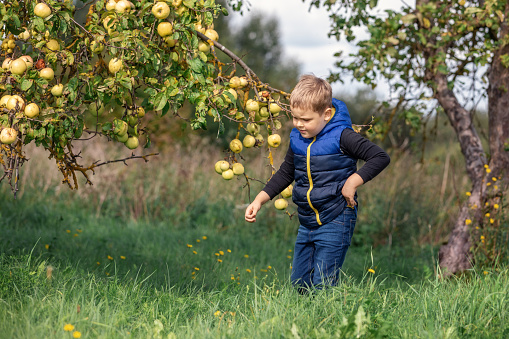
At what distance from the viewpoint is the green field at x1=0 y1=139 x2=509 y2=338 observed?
8.61 ft

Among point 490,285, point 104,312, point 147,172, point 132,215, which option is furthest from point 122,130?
point 147,172

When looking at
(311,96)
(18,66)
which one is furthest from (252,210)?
(18,66)

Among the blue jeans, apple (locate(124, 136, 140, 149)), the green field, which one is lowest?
the green field

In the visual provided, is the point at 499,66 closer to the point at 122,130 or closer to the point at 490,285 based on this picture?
the point at 490,285

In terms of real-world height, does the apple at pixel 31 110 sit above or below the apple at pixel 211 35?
below

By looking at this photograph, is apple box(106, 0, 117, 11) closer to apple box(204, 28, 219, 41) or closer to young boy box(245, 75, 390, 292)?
apple box(204, 28, 219, 41)

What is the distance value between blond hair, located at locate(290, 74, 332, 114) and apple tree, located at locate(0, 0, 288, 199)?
0.16m

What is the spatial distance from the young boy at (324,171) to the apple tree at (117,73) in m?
0.26

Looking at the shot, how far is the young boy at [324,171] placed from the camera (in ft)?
9.71

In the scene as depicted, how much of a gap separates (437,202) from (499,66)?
8.42 feet

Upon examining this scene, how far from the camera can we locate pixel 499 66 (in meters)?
4.91

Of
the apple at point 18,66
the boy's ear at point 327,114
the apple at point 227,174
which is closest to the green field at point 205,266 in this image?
the apple at point 227,174

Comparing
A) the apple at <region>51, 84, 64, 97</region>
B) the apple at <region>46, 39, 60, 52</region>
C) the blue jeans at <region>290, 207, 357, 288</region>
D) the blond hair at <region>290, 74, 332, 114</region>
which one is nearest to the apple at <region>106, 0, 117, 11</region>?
the apple at <region>46, 39, 60, 52</region>

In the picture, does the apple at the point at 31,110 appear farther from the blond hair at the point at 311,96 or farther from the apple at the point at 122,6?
the blond hair at the point at 311,96
